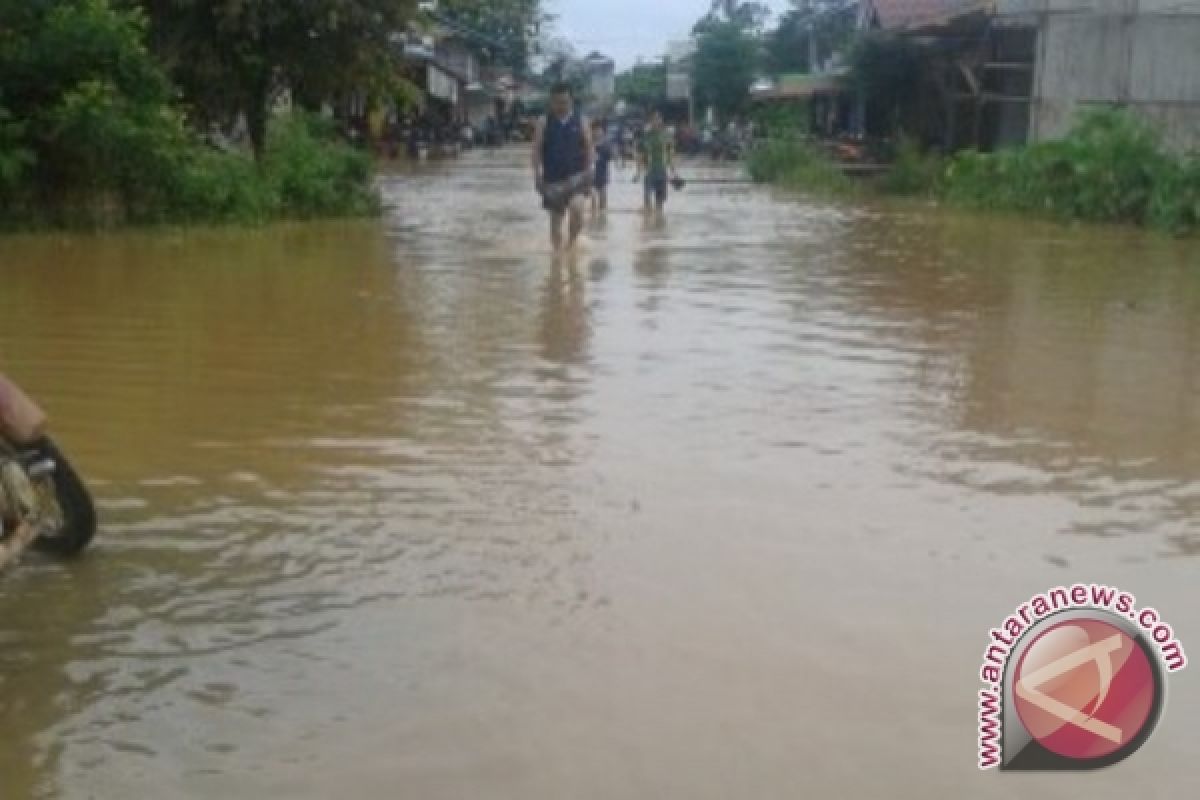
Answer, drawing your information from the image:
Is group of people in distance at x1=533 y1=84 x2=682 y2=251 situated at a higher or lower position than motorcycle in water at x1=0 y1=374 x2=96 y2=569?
higher

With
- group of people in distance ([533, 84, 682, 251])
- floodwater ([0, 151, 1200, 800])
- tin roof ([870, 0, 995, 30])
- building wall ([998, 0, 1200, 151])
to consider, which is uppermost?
tin roof ([870, 0, 995, 30])

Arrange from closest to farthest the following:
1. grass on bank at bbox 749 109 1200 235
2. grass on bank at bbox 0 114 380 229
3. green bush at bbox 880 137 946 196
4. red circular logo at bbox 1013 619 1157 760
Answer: red circular logo at bbox 1013 619 1157 760 → grass on bank at bbox 0 114 380 229 → grass on bank at bbox 749 109 1200 235 → green bush at bbox 880 137 946 196

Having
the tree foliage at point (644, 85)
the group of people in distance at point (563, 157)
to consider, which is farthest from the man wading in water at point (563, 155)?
the tree foliage at point (644, 85)

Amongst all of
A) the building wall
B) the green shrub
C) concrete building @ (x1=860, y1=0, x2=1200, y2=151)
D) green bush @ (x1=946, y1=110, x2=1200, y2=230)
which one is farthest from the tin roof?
the green shrub

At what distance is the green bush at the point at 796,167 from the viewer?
105 feet

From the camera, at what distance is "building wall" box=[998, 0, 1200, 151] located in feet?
80.7

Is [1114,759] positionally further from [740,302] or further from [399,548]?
[740,302]

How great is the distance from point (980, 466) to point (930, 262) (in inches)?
369

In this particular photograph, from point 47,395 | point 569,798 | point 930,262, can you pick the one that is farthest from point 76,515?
point 930,262

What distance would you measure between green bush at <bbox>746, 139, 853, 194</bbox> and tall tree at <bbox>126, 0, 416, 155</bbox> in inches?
566

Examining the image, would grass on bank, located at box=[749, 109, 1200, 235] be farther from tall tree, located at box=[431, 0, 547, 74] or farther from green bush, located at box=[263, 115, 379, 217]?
tall tree, located at box=[431, 0, 547, 74]

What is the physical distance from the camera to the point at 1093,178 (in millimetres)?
21859

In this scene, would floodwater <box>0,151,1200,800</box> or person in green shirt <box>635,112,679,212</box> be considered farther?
person in green shirt <box>635,112,679,212</box>

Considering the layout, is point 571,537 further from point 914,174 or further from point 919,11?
point 919,11
